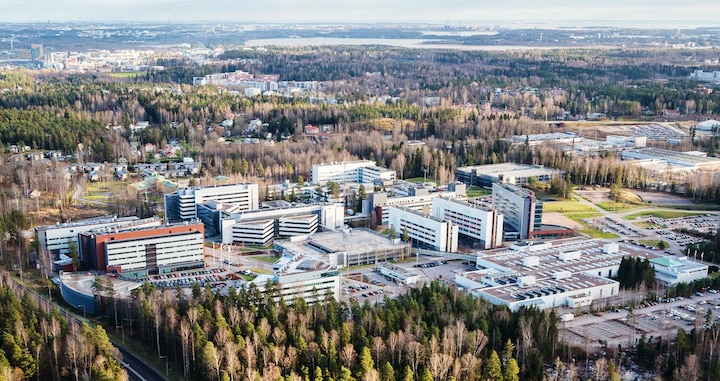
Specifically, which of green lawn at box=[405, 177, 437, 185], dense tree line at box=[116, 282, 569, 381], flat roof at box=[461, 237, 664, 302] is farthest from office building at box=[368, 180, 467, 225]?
dense tree line at box=[116, 282, 569, 381]

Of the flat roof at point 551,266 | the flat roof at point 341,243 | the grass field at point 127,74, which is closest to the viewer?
the flat roof at point 551,266

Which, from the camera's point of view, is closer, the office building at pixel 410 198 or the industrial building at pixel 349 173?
the office building at pixel 410 198

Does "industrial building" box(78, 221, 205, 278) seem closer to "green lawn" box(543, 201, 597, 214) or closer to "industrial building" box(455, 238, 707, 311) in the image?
"industrial building" box(455, 238, 707, 311)

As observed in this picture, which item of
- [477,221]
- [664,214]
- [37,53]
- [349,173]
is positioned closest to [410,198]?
[477,221]

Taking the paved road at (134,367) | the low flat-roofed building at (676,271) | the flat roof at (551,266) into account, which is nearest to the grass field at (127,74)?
the flat roof at (551,266)

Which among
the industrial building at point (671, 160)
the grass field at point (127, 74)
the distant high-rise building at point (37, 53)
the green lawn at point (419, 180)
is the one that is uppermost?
the distant high-rise building at point (37, 53)

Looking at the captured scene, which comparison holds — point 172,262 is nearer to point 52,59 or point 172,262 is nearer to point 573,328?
point 573,328

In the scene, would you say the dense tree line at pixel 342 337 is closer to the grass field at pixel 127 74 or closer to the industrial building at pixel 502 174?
the industrial building at pixel 502 174
